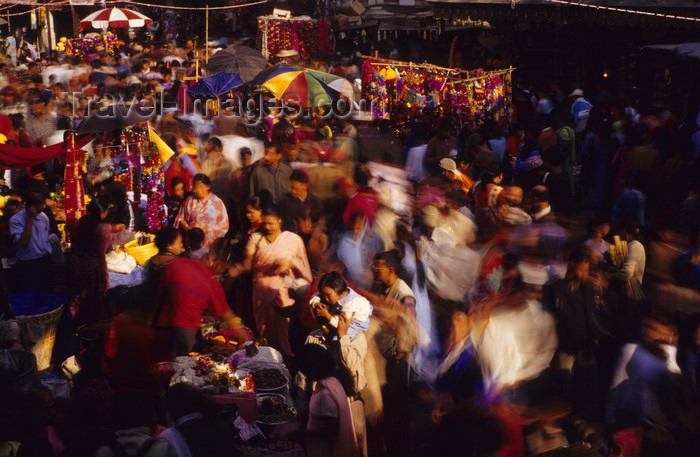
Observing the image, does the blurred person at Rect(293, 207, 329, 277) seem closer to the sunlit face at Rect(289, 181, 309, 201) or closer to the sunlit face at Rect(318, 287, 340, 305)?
the sunlit face at Rect(289, 181, 309, 201)

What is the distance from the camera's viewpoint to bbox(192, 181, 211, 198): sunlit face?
775cm

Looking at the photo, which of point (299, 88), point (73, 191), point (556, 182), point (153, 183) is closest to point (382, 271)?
point (556, 182)

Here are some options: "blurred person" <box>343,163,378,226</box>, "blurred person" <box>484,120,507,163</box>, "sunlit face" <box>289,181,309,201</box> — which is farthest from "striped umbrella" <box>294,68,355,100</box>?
"blurred person" <box>343,163,378,226</box>

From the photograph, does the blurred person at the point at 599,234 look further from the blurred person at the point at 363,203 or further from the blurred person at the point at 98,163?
the blurred person at the point at 98,163

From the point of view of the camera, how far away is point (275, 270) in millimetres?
6656

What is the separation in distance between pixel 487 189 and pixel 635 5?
30.4 ft

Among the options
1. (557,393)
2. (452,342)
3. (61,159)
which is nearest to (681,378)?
(557,393)

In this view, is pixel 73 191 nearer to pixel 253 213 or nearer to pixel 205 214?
pixel 205 214

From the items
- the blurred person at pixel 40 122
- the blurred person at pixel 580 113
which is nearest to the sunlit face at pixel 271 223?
the blurred person at pixel 40 122

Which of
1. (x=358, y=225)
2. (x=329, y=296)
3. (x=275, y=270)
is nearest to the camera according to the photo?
(x=329, y=296)

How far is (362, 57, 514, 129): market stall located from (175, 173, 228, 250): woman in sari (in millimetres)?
6674

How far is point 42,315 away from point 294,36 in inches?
765

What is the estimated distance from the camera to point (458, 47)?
22781 mm

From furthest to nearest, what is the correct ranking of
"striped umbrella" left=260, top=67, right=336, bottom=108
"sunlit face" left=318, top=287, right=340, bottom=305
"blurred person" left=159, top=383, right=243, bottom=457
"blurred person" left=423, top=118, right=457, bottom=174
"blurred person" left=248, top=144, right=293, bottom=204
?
1. "striped umbrella" left=260, top=67, right=336, bottom=108
2. "blurred person" left=423, top=118, right=457, bottom=174
3. "blurred person" left=248, top=144, right=293, bottom=204
4. "sunlit face" left=318, top=287, right=340, bottom=305
5. "blurred person" left=159, top=383, right=243, bottom=457
